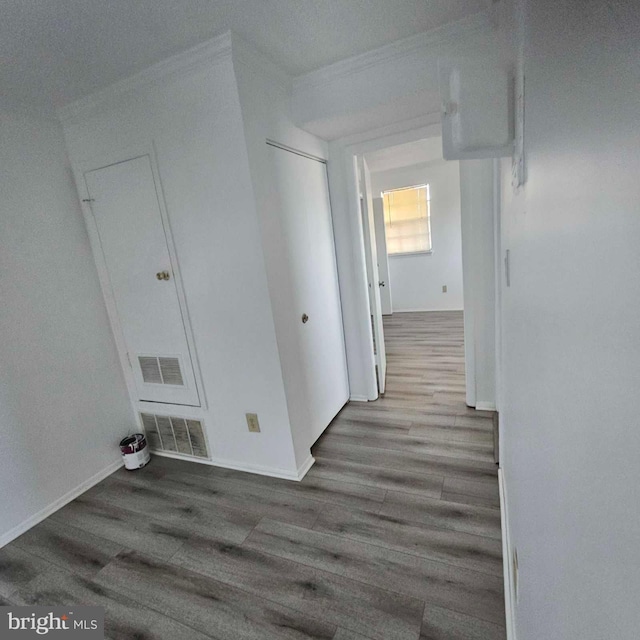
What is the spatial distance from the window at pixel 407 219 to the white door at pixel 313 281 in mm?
3688

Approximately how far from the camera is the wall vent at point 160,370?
219cm

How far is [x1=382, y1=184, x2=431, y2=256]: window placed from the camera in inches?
224

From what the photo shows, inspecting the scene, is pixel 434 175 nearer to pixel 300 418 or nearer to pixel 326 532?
pixel 300 418

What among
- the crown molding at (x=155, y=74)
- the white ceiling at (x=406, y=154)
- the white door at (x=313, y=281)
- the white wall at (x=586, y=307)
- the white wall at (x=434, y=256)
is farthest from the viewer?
the white wall at (x=434, y=256)

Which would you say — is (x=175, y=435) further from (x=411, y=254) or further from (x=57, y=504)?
(x=411, y=254)

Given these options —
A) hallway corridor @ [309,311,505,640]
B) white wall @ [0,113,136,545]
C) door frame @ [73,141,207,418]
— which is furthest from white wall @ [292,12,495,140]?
hallway corridor @ [309,311,505,640]

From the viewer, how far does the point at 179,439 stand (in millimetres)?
2357

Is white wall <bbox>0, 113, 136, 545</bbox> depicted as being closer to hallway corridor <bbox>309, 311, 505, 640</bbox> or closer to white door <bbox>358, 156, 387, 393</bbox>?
hallway corridor <bbox>309, 311, 505, 640</bbox>

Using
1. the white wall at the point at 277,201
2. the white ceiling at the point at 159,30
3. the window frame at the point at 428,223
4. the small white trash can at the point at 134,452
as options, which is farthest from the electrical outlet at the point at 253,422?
the window frame at the point at 428,223

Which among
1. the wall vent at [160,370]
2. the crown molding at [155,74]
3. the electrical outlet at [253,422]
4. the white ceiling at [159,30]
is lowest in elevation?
the electrical outlet at [253,422]

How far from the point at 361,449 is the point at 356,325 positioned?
955 mm

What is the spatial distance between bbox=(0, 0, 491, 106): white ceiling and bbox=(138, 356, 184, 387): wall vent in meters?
1.59

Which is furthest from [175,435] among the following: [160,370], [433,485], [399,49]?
[399,49]

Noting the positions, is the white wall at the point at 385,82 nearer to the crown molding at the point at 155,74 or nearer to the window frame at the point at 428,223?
the crown molding at the point at 155,74
